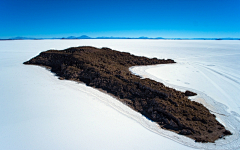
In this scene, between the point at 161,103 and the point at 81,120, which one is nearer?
the point at 81,120

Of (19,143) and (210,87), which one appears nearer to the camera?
(19,143)

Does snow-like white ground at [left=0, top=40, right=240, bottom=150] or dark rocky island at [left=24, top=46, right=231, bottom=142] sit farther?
dark rocky island at [left=24, top=46, right=231, bottom=142]

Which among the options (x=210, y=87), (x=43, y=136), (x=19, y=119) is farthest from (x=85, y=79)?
(x=210, y=87)

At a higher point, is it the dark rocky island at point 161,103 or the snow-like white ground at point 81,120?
the dark rocky island at point 161,103

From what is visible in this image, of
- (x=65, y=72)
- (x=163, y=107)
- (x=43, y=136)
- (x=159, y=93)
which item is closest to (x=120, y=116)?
(x=163, y=107)

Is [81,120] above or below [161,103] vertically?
below

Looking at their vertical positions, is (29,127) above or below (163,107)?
below

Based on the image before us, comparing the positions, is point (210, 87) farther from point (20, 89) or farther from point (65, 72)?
point (20, 89)

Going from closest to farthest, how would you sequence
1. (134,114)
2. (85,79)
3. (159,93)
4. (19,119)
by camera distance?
(19,119), (134,114), (159,93), (85,79)

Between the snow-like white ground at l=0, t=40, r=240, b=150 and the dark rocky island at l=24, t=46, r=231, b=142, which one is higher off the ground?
the dark rocky island at l=24, t=46, r=231, b=142

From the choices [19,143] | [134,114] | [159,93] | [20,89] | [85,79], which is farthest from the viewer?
[85,79]

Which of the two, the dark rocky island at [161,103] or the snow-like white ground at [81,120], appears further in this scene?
the dark rocky island at [161,103]
